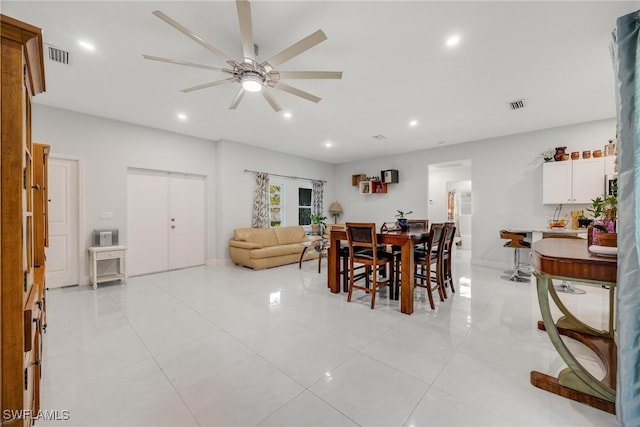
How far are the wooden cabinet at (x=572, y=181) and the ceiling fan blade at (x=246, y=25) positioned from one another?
5.39 meters

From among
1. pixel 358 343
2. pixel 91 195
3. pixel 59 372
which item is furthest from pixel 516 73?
pixel 91 195

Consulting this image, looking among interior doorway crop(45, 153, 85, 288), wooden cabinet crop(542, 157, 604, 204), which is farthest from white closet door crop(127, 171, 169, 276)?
wooden cabinet crop(542, 157, 604, 204)

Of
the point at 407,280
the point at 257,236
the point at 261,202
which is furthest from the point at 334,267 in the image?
the point at 261,202

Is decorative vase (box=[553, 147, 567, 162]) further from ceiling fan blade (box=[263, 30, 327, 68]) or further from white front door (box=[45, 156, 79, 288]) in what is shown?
white front door (box=[45, 156, 79, 288])

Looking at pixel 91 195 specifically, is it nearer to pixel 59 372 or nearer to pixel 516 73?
pixel 59 372

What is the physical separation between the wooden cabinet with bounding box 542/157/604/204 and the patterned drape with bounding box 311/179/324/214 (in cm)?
515

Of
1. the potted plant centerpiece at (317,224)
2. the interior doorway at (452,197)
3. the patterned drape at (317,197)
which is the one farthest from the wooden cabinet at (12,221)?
the interior doorway at (452,197)

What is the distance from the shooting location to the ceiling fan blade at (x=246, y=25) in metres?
1.67

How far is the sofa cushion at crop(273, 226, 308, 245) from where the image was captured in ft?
20.6

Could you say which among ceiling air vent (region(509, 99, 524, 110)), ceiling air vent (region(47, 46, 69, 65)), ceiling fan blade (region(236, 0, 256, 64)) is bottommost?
ceiling fan blade (region(236, 0, 256, 64))

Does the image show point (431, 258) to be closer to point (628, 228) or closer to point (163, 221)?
point (628, 228)

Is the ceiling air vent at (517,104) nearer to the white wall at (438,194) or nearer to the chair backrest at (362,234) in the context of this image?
the chair backrest at (362,234)

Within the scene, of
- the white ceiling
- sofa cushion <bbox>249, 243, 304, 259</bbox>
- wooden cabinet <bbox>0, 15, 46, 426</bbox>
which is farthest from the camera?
sofa cushion <bbox>249, 243, 304, 259</bbox>

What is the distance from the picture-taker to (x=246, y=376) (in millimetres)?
1817
